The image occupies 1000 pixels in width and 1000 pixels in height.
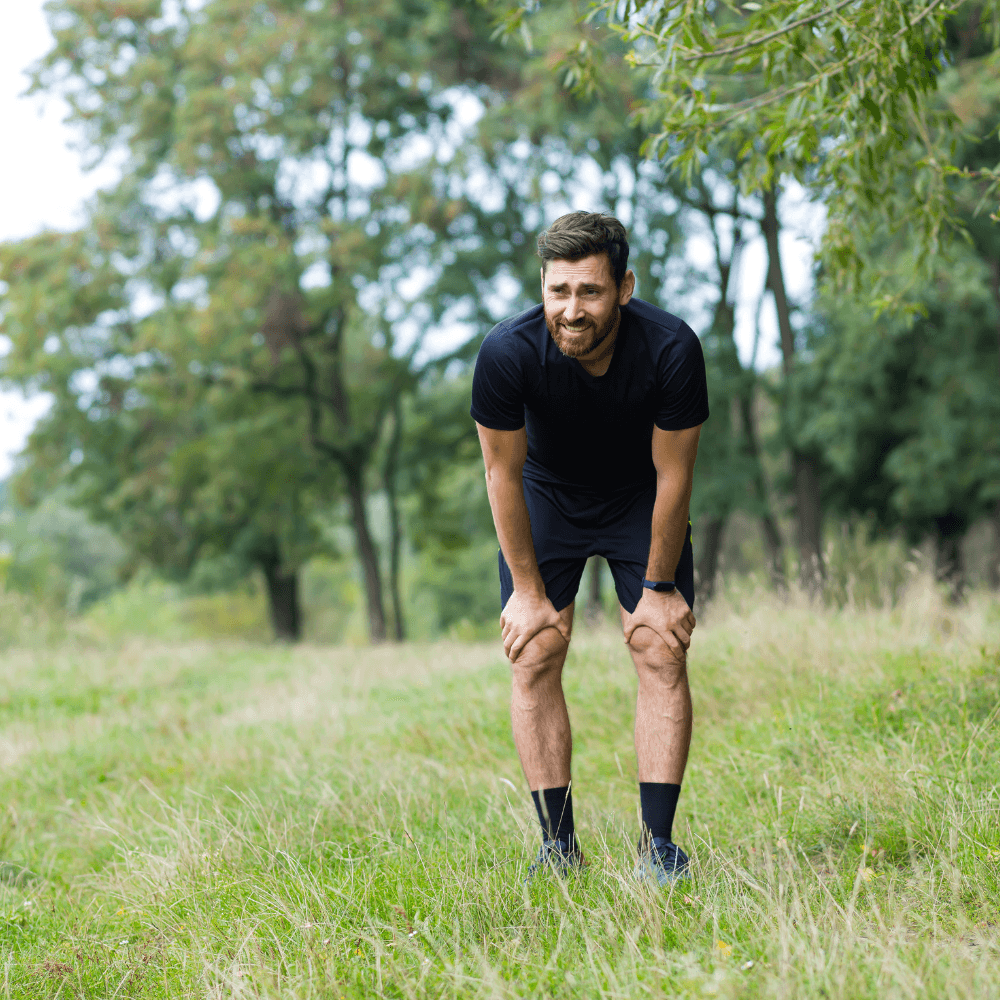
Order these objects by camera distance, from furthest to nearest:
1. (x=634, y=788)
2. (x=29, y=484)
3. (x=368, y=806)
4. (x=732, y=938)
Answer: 1. (x=29, y=484)
2. (x=634, y=788)
3. (x=368, y=806)
4. (x=732, y=938)

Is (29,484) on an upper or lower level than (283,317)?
lower

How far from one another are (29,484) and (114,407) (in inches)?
103

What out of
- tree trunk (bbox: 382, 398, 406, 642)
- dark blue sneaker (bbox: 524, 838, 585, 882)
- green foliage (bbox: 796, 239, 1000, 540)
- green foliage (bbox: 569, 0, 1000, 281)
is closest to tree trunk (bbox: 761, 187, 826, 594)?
green foliage (bbox: 796, 239, 1000, 540)

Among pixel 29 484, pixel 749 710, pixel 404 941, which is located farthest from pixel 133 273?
pixel 404 941

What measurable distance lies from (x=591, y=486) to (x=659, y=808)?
1.03 meters

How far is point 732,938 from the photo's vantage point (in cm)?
208

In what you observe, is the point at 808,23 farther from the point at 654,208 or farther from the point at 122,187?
the point at 122,187

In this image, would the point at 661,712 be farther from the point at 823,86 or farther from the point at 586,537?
the point at 823,86

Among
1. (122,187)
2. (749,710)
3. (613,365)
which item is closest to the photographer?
(613,365)

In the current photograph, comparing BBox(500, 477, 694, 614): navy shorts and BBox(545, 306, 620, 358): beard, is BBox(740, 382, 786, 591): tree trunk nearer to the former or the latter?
BBox(500, 477, 694, 614): navy shorts

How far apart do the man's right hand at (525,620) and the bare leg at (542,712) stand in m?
0.02

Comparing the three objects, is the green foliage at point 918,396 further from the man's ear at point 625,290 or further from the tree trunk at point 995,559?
the man's ear at point 625,290

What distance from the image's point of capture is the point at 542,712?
115 inches

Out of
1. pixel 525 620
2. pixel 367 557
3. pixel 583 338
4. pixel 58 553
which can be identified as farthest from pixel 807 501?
pixel 58 553
